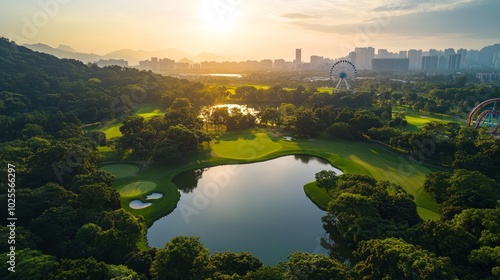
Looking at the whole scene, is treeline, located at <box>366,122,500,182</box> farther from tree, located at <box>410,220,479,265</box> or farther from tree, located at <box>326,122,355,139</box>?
tree, located at <box>410,220,479,265</box>

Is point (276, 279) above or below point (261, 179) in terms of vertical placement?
above

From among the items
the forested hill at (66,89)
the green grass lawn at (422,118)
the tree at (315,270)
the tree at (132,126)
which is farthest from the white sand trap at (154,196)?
the green grass lawn at (422,118)

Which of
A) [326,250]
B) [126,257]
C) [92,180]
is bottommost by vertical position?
[326,250]

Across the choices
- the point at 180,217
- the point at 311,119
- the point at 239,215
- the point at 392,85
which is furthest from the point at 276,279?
the point at 392,85

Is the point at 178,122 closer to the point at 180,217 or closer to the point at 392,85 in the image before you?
the point at 180,217

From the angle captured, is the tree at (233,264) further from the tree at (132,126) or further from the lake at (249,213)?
the tree at (132,126)

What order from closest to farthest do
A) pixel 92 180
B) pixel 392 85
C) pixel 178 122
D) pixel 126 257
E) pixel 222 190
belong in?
1. pixel 126 257
2. pixel 92 180
3. pixel 222 190
4. pixel 178 122
5. pixel 392 85
